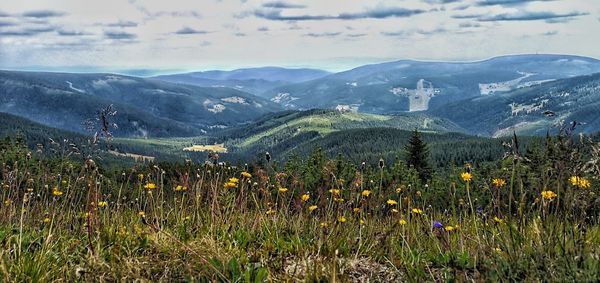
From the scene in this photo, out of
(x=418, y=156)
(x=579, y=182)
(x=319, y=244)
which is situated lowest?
(x=418, y=156)

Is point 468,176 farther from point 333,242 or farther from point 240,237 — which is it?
point 240,237

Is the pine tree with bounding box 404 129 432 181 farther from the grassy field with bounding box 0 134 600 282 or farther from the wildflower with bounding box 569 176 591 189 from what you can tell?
the wildflower with bounding box 569 176 591 189

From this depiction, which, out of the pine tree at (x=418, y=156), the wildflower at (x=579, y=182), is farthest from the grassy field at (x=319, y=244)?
the pine tree at (x=418, y=156)

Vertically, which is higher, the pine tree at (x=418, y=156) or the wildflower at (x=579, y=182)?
the wildflower at (x=579, y=182)

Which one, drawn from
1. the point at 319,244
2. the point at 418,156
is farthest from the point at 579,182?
the point at 418,156

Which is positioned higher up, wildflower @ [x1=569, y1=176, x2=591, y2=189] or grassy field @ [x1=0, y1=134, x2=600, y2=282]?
wildflower @ [x1=569, y1=176, x2=591, y2=189]

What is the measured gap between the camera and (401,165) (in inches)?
2820

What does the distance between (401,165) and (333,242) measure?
67747mm

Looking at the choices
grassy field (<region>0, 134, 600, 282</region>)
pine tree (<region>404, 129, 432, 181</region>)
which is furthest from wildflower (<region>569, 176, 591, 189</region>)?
pine tree (<region>404, 129, 432, 181</region>)

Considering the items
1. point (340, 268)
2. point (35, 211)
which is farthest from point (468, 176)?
point (35, 211)

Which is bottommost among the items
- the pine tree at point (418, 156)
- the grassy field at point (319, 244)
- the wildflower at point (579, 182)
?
the pine tree at point (418, 156)

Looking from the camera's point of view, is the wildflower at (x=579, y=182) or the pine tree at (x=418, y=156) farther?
the pine tree at (x=418, y=156)

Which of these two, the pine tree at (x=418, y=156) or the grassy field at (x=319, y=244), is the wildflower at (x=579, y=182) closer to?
the grassy field at (x=319, y=244)

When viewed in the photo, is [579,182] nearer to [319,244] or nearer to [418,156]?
[319,244]
